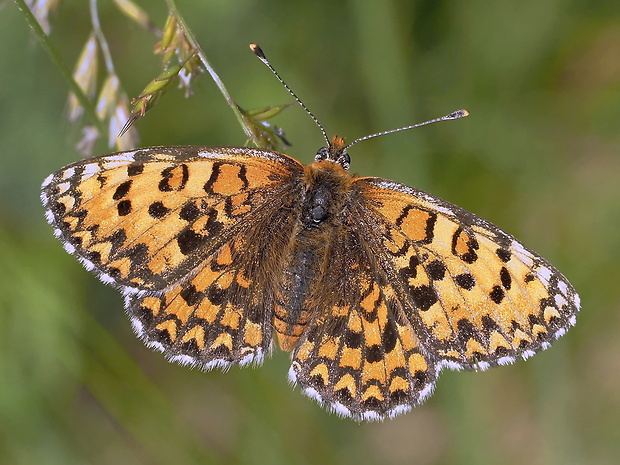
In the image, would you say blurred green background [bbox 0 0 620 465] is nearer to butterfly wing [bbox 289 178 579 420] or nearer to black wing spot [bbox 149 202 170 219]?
butterfly wing [bbox 289 178 579 420]

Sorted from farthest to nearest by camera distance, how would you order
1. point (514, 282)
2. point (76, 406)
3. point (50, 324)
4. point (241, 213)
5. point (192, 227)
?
point (76, 406), point (50, 324), point (241, 213), point (192, 227), point (514, 282)

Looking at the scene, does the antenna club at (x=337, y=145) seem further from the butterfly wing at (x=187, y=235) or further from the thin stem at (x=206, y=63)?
the thin stem at (x=206, y=63)

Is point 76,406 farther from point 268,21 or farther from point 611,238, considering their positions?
point 611,238

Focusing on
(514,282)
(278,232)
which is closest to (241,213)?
(278,232)

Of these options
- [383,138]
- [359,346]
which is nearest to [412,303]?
[359,346]

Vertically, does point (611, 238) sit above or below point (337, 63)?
below

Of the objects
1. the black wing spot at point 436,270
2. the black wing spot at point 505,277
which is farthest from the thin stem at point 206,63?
the black wing spot at point 505,277

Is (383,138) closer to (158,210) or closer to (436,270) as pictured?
(436,270)
